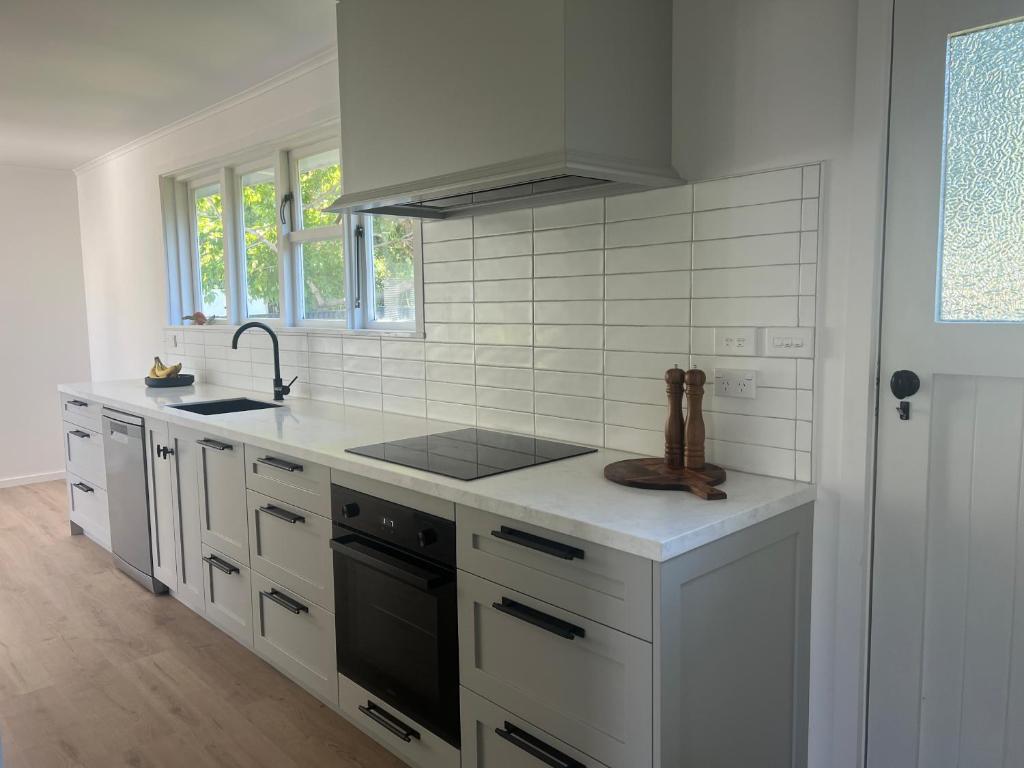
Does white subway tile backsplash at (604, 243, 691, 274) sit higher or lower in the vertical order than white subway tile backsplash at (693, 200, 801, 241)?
lower

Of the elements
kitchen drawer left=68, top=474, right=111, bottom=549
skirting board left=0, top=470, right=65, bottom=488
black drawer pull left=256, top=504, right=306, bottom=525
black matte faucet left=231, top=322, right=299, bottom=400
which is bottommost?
skirting board left=0, top=470, right=65, bottom=488

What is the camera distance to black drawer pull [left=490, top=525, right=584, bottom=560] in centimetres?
148

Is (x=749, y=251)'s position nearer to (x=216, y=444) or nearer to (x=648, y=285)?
(x=648, y=285)

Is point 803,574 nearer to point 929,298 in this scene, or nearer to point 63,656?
point 929,298

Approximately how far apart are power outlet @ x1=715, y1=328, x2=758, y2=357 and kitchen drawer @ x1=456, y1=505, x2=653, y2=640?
683mm

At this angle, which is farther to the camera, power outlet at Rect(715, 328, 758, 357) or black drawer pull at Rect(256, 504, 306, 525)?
black drawer pull at Rect(256, 504, 306, 525)

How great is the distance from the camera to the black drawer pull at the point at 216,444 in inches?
106

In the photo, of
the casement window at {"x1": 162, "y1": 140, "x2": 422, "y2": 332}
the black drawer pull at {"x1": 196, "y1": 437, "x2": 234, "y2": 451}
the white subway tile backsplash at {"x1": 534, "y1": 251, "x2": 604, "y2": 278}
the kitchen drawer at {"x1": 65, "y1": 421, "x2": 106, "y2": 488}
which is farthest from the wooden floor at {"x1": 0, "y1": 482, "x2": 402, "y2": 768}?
the white subway tile backsplash at {"x1": 534, "y1": 251, "x2": 604, "y2": 278}

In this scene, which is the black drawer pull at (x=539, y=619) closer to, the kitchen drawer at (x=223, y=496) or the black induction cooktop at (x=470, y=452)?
the black induction cooktop at (x=470, y=452)

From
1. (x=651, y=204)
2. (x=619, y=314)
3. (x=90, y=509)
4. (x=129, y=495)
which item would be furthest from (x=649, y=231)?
(x=90, y=509)

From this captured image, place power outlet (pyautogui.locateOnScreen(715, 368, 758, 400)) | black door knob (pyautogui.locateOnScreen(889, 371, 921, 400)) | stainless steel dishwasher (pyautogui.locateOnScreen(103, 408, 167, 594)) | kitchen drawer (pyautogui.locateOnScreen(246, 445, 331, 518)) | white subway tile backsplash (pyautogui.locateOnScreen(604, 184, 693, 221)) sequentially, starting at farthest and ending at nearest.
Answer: stainless steel dishwasher (pyautogui.locateOnScreen(103, 408, 167, 594)) < kitchen drawer (pyautogui.locateOnScreen(246, 445, 331, 518)) < white subway tile backsplash (pyautogui.locateOnScreen(604, 184, 693, 221)) < power outlet (pyautogui.locateOnScreen(715, 368, 758, 400)) < black door knob (pyautogui.locateOnScreen(889, 371, 921, 400))

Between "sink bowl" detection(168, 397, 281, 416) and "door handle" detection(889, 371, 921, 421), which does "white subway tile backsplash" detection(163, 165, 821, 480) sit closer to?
"door handle" detection(889, 371, 921, 421)

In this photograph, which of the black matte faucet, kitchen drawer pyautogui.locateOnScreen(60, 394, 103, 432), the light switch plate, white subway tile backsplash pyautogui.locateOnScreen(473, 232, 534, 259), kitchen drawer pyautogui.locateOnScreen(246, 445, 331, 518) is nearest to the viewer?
the light switch plate

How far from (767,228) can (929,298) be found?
1.28 ft
